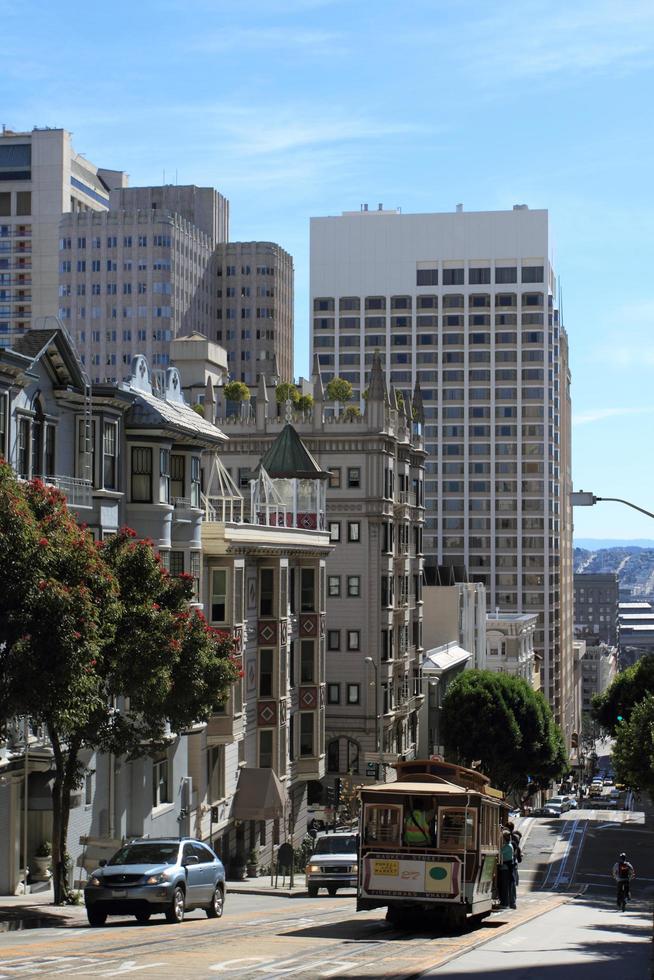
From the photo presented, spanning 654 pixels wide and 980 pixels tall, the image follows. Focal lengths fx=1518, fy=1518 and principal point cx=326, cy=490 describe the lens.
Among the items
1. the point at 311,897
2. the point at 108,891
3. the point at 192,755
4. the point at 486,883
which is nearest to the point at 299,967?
the point at 108,891

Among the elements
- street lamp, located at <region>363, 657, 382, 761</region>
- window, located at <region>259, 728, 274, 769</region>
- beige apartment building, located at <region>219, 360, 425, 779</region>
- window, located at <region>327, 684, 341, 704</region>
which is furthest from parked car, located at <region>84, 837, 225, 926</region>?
window, located at <region>327, 684, 341, 704</region>

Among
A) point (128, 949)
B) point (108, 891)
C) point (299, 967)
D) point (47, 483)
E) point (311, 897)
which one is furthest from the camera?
point (311, 897)

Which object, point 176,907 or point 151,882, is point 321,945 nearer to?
point 151,882

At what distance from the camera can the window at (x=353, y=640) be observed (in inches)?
3570

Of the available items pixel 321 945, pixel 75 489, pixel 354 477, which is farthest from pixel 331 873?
pixel 354 477

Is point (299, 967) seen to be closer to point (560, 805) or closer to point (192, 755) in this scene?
point (192, 755)

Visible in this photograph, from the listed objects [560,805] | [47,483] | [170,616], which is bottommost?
[560,805]

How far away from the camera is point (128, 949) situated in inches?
931

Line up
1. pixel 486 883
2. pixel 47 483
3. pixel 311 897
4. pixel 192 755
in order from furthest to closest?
pixel 192 755
pixel 311 897
pixel 47 483
pixel 486 883

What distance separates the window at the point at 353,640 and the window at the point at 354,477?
8701mm

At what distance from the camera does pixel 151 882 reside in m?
28.8

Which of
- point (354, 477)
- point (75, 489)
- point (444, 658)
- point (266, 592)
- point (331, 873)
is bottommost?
point (331, 873)

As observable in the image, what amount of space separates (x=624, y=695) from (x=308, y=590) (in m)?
37.4

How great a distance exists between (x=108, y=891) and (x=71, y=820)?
45.9ft
